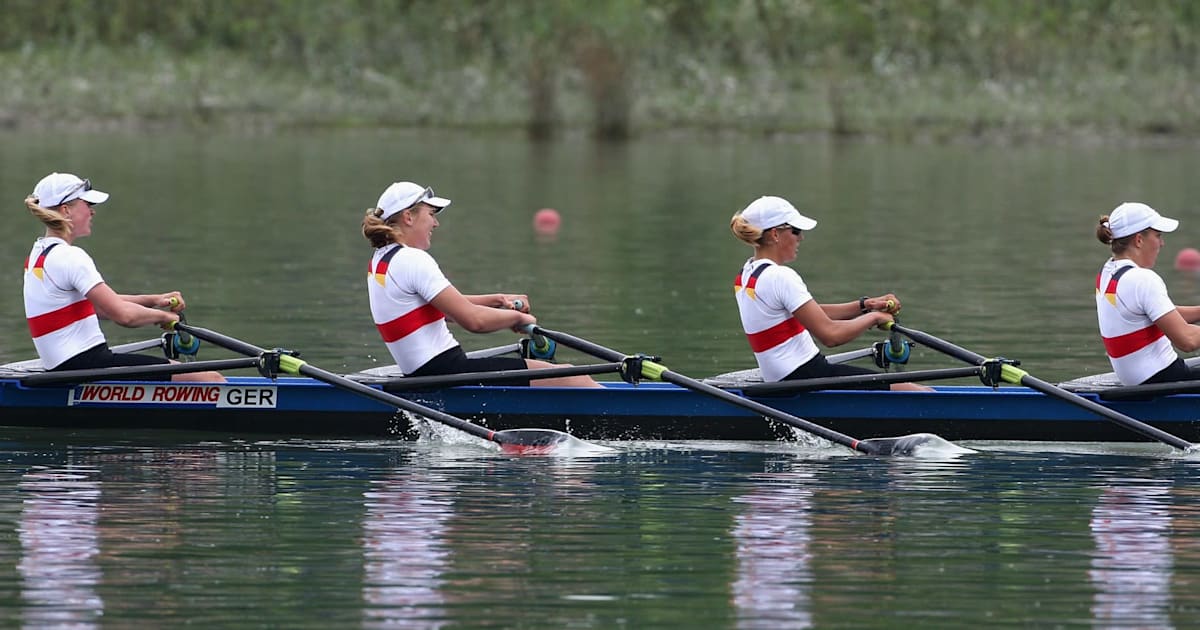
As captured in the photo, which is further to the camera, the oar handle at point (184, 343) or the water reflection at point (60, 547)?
the oar handle at point (184, 343)

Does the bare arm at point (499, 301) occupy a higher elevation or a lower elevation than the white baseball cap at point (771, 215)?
lower

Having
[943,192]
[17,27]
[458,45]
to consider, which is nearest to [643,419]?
[943,192]

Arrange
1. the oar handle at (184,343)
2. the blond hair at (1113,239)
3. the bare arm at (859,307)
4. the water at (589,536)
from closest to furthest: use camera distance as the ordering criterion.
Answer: the water at (589,536) < the blond hair at (1113,239) < the bare arm at (859,307) < the oar handle at (184,343)

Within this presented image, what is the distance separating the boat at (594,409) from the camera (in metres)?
12.0

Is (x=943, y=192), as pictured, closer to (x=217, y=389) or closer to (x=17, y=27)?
(x=217, y=389)

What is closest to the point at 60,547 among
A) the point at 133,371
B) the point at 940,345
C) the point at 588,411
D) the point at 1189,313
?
the point at 133,371

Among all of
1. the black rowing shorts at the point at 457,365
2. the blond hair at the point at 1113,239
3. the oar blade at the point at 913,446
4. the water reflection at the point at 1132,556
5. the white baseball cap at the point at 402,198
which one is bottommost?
the water reflection at the point at 1132,556

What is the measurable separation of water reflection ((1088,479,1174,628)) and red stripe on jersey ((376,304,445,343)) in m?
3.69

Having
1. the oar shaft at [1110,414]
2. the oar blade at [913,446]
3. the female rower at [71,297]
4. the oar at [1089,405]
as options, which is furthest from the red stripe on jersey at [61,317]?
the oar shaft at [1110,414]

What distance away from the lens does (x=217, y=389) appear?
12.3m

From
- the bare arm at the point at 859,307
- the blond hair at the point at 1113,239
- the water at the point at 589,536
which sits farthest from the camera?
the bare arm at the point at 859,307

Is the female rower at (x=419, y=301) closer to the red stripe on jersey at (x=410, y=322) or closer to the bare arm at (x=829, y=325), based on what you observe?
the red stripe on jersey at (x=410, y=322)

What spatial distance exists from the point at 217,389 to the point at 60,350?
875mm

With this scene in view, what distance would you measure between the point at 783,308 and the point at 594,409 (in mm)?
1227
